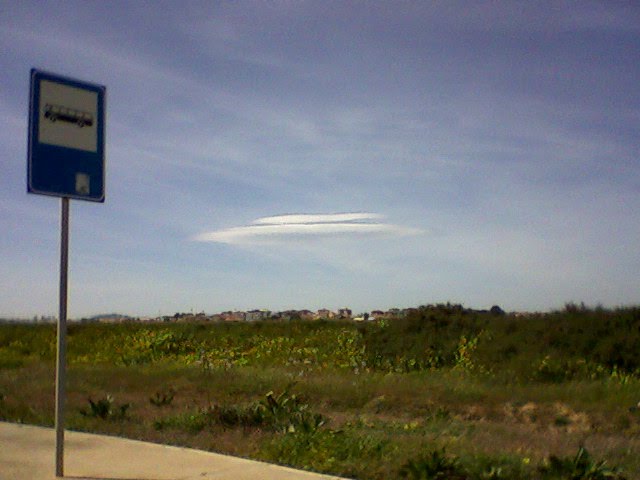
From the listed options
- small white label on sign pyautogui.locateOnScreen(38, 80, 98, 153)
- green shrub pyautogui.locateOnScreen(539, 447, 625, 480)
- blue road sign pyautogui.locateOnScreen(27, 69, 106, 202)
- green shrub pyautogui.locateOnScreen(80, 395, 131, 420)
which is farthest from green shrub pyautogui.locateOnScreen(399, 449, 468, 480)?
green shrub pyautogui.locateOnScreen(80, 395, 131, 420)

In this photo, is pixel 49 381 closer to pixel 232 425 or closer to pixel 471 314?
pixel 232 425

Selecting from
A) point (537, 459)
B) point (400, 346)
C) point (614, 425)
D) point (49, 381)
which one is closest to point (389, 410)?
point (614, 425)

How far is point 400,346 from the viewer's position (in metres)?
21.6

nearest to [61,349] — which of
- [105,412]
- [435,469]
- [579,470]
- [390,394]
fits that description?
[435,469]

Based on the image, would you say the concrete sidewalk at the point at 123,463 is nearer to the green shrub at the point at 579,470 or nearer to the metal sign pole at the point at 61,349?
the metal sign pole at the point at 61,349

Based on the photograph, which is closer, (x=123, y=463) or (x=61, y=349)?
(x=61, y=349)

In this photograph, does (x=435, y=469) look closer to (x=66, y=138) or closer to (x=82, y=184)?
(x=82, y=184)

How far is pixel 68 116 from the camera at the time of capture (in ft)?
23.2

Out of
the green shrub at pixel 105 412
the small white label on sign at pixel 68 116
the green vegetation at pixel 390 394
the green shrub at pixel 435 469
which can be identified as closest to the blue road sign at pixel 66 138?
the small white label on sign at pixel 68 116

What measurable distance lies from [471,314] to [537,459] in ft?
49.6

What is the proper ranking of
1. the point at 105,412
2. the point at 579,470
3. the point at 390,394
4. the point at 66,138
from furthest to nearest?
the point at 390,394
the point at 105,412
the point at 66,138
the point at 579,470

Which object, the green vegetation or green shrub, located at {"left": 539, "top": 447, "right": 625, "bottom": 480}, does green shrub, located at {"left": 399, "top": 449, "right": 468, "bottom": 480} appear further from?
green shrub, located at {"left": 539, "top": 447, "right": 625, "bottom": 480}

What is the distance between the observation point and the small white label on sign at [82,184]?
7047mm

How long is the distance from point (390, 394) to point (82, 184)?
26.0 ft
